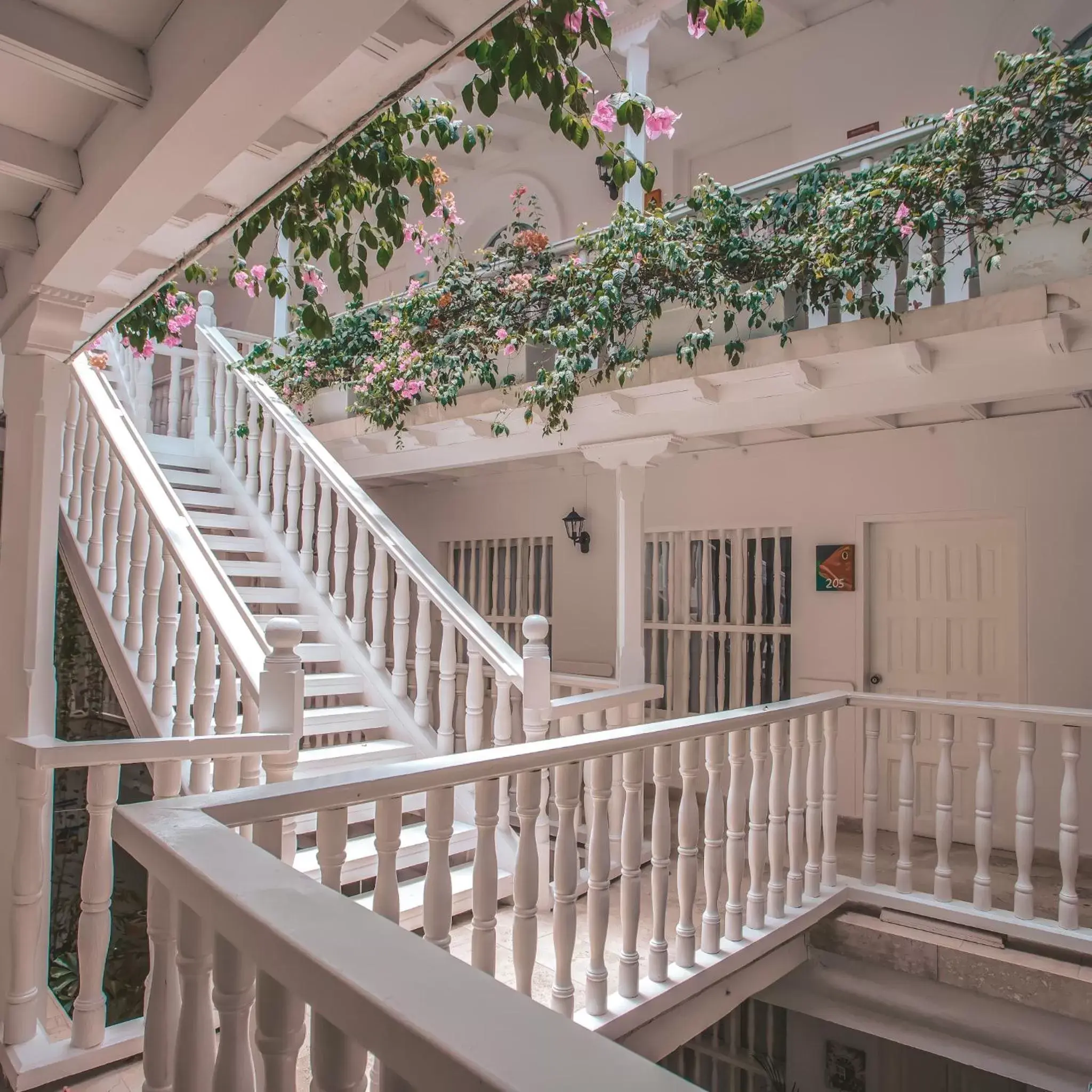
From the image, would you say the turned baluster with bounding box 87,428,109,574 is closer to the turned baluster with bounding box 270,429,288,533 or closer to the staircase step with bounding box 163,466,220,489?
the turned baluster with bounding box 270,429,288,533

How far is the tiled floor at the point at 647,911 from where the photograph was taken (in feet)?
9.02

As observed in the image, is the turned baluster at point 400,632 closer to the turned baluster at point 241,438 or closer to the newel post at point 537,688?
the newel post at point 537,688

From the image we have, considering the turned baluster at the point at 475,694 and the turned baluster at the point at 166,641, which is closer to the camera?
the turned baluster at the point at 166,641

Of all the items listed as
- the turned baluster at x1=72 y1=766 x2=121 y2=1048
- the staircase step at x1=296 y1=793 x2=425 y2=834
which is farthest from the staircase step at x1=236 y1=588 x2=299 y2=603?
the turned baluster at x1=72 y1=766 x2=121 y2=1048

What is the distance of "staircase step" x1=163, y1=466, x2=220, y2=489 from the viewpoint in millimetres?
5883

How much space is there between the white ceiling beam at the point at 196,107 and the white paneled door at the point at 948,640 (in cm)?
486

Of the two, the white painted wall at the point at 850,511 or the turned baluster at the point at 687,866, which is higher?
the white painted wall at the point at 850,511

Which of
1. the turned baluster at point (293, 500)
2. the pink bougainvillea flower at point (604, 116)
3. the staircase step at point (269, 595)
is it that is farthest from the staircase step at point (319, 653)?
the pink bougainvillea flower at point (604, 116)

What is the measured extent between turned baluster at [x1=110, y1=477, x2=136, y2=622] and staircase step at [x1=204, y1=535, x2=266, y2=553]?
116 centimetres

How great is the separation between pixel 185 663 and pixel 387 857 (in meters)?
2.07

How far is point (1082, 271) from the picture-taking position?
11.4 ft

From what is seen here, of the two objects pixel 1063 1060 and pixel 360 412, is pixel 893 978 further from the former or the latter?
pixel 360 412

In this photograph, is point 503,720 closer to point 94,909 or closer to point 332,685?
point 332,685

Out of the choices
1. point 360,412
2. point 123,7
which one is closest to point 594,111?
point 123,7
